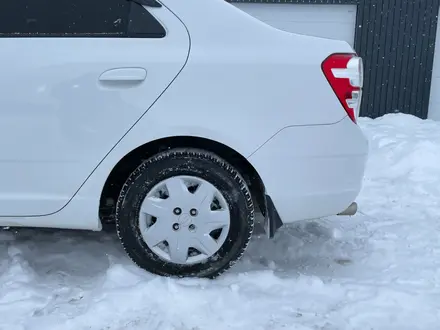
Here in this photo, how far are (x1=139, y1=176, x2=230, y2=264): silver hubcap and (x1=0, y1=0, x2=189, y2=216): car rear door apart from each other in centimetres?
39

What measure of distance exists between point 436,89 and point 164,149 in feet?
20.6

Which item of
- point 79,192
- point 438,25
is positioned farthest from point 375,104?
point 79,192

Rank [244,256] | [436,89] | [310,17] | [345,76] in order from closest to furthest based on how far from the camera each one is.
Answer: [345,76]
[244,256]
[310,17]
[436,89]

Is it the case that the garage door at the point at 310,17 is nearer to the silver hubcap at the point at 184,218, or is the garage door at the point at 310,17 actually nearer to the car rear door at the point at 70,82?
the car rear door at the point at 70,82

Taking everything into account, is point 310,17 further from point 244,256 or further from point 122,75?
point 122,75

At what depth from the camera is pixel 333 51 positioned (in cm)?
319

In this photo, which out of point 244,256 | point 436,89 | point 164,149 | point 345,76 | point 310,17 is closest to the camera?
point 345,76

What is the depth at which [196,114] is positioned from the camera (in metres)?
3.11

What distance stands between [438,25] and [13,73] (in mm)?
6774

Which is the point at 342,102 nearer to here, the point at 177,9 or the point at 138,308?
the point at 177,9

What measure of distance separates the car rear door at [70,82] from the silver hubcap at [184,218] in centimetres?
39

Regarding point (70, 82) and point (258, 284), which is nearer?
point (70, 82)

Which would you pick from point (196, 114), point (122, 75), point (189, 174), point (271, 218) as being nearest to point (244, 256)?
point (271, 218)

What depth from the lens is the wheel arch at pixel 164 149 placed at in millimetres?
3267
